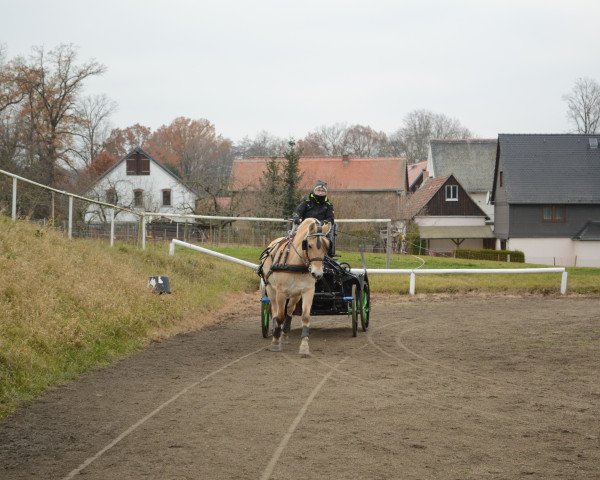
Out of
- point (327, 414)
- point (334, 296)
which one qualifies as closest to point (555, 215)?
point (334, 296)

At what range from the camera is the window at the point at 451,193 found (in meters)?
61.7

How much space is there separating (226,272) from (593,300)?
30.4ft

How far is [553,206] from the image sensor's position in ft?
178

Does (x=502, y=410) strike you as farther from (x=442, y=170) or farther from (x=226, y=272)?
(x=442, y=170)

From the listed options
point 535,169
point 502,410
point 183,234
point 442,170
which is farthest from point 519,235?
point 502,410

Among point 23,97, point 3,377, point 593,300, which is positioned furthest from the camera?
point 23,97

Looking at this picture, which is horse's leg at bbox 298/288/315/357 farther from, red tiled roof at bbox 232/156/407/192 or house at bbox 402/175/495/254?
red tiled roof at bbox 232/156/407/192

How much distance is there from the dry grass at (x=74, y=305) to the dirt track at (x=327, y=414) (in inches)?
15.6

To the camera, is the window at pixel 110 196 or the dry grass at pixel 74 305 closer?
the dry grass at pixel 74 305

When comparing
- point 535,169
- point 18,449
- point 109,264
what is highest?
point 535,169

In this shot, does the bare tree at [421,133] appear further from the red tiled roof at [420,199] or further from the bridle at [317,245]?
the bridle at [317,245]

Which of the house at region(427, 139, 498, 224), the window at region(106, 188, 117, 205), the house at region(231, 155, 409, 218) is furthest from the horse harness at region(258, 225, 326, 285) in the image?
the house at region(427, 139, 498, 224)

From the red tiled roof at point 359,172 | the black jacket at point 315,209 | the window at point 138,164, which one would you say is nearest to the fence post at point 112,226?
the black jacket at point 315,209

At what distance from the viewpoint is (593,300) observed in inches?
814
